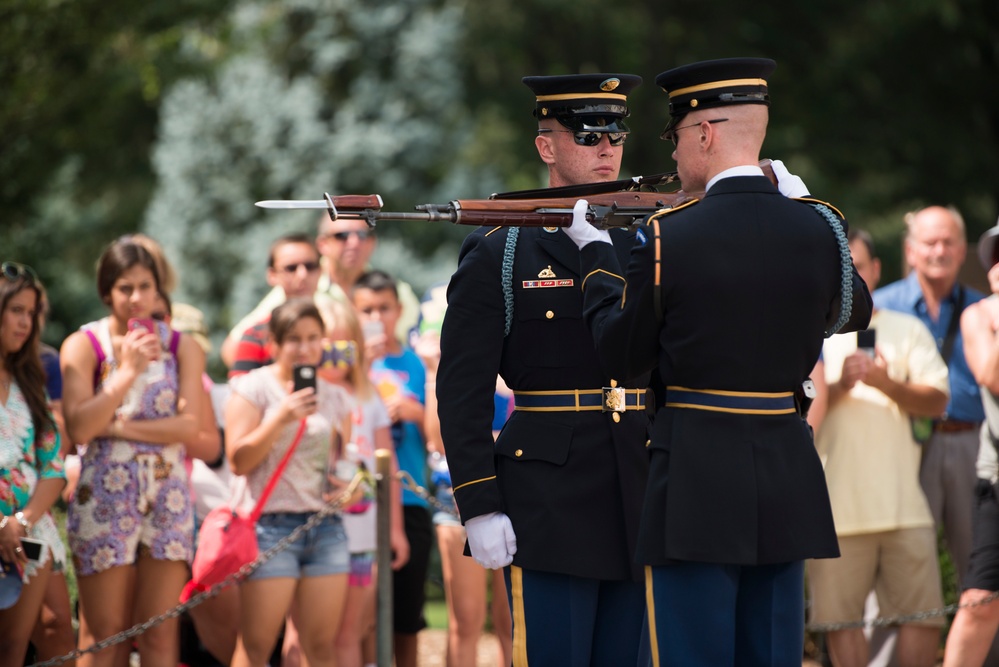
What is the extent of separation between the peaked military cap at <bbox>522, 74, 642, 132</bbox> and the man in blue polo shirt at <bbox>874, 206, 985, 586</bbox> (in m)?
3.26

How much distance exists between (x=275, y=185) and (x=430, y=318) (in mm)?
9054

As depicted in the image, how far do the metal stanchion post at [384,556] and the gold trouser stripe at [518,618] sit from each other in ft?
6.90

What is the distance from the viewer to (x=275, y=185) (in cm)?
1609

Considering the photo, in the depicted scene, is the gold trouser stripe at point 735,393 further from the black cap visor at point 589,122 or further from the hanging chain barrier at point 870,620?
the hanging chain barrier at point 870,620

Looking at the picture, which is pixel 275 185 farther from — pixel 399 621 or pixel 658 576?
pixel 658 576

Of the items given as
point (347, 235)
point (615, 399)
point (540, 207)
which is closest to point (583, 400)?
point (615, 399)

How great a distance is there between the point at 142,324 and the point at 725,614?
319 centimetres

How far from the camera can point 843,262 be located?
3.81m

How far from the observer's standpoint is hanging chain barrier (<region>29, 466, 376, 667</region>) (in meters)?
5.40

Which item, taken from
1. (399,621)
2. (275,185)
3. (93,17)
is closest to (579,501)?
(399,621)

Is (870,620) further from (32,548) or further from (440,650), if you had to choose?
(32,548)

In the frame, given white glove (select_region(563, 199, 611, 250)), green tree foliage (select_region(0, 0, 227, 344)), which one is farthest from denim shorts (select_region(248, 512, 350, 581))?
green tree foliage (select_region(0, 0, 227, 344))

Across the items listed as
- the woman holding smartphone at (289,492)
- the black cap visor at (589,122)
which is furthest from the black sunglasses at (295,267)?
the black cap visor at (589,122)

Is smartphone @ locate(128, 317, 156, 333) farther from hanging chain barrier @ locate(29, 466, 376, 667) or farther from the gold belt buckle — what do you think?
the gold belt buckle
